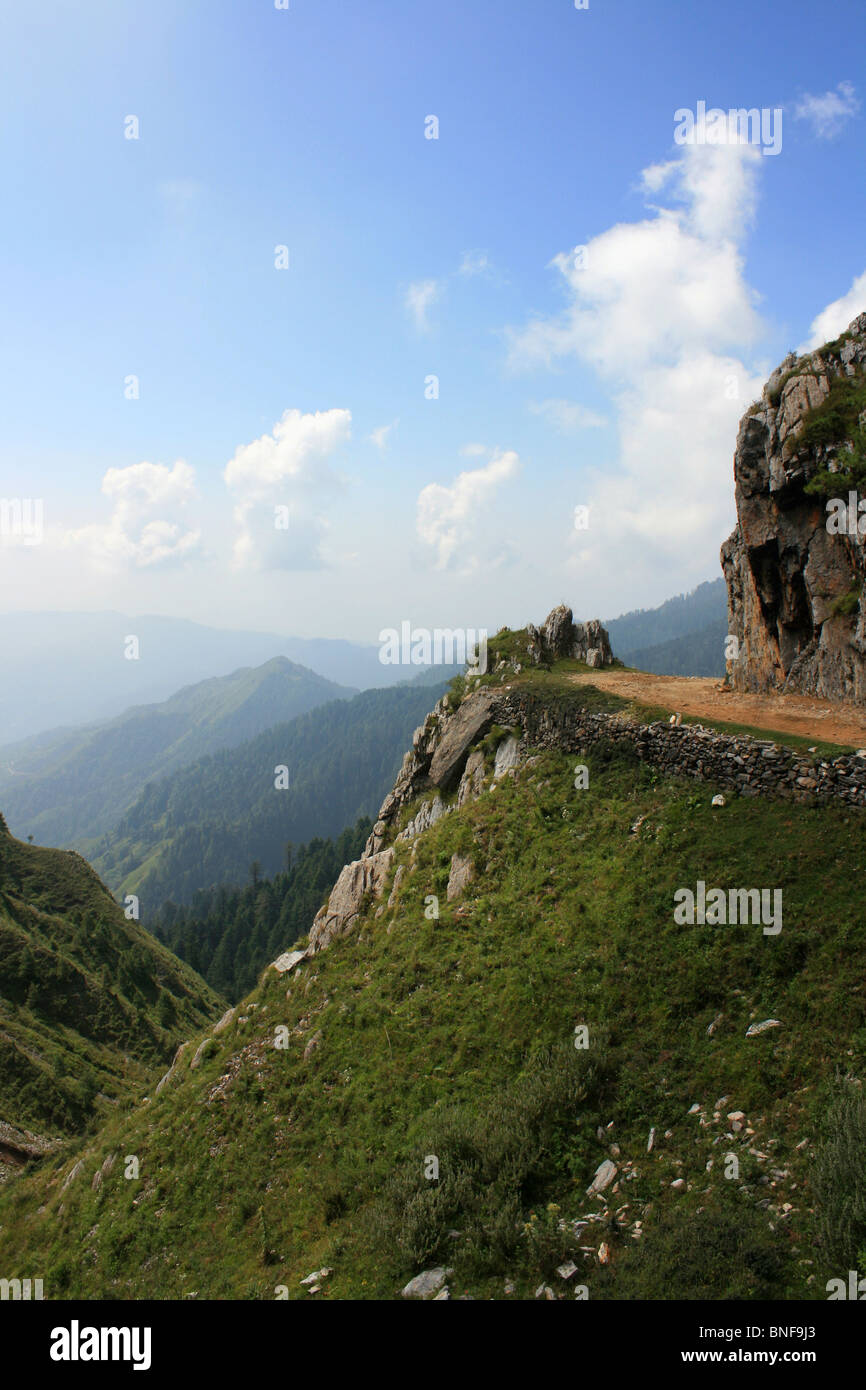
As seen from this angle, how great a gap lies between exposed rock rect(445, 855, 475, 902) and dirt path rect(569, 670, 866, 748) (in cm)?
869

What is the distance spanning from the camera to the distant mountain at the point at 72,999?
110ft

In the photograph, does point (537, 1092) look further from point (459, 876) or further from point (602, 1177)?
point (459, 876)

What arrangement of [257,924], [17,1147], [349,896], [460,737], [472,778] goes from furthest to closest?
1. [257,924]
2. [17,1147]
3. [460,737]
4. [472,778]
5. [349,896]

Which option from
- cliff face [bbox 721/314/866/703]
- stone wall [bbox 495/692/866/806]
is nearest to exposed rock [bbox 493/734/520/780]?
stone wall [bbox 495/692/866/806]

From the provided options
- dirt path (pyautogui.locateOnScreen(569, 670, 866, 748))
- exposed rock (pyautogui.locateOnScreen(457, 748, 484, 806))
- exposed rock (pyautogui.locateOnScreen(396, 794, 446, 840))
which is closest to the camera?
dirt path (pyautogui.locateOnScreen(569, 670, 866, 748))

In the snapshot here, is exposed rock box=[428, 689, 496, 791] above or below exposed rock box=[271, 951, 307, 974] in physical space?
above

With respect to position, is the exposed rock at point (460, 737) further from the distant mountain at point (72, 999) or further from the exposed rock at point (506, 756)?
the distant mountain at point (72, 999)

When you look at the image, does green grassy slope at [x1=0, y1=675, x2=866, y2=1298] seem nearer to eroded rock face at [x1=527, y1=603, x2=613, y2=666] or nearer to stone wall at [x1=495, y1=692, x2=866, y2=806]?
stone wall at [x1=495, y1=692, x2=866, y2=806]

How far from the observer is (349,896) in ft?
81.2

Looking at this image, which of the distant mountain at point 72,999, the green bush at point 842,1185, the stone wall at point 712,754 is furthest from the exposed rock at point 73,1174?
the green bush at point 842,1185

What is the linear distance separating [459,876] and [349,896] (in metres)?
6.10

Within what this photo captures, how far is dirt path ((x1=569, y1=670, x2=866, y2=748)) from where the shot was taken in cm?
1744

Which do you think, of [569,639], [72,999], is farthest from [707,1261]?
[72,999]
